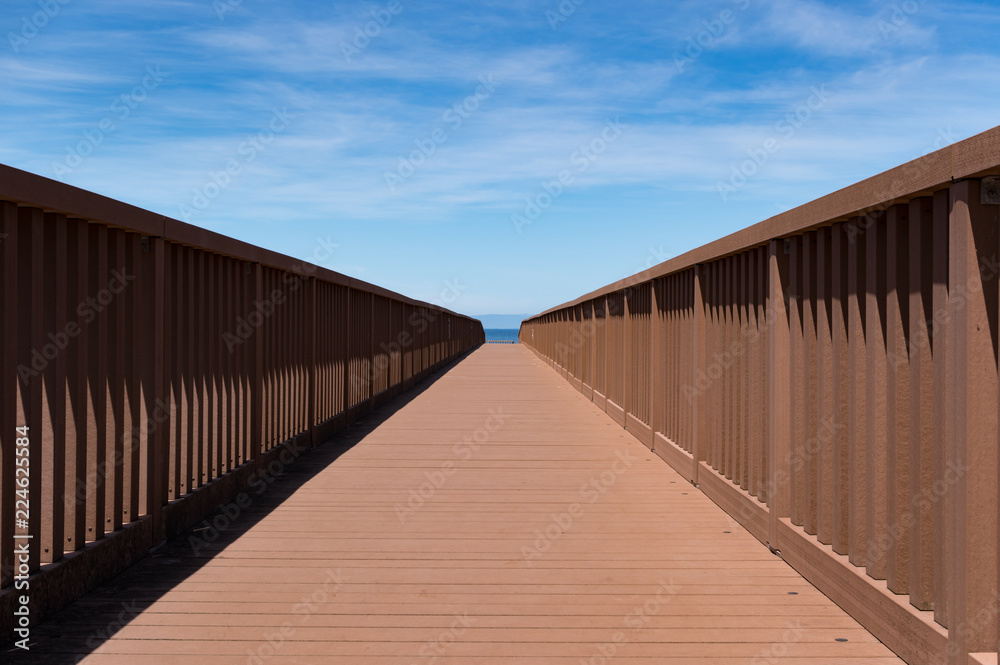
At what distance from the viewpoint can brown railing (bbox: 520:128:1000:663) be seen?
240cm

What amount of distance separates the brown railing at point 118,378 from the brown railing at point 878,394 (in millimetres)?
3273

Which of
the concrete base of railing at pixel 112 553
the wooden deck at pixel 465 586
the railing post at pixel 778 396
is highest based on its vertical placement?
the railing post at pixel 778 396

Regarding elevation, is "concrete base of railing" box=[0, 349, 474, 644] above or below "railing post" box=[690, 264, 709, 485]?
below

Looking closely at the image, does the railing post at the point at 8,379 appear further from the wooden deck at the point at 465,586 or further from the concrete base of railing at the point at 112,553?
the wooden deck at the point at 465,586

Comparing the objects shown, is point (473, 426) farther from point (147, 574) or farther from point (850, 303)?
point (850, 303)

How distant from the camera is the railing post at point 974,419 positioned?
2.37m

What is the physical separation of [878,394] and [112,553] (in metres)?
3.52

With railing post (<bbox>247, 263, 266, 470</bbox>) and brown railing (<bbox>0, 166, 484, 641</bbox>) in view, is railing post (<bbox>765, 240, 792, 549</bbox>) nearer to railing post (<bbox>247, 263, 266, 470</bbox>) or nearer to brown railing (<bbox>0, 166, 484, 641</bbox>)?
brown railing (<bbox>0, 166, 484, 641</bbox>)

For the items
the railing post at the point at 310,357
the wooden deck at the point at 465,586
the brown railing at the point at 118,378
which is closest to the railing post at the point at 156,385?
the brown railing at the point at 118,378

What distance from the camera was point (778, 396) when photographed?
13.2ft

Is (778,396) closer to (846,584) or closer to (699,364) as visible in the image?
(846,584)

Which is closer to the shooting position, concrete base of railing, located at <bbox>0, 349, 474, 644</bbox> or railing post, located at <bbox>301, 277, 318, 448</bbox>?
concrete base of railing, located at <bbox>0, 349, 474, 644</bbox>

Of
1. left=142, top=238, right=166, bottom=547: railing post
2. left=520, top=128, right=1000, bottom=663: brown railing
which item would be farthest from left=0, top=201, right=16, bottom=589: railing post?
left=520, top=128, right=1000, bottom=663: brown railing

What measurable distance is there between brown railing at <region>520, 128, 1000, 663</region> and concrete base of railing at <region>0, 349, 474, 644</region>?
3329 millimetres
